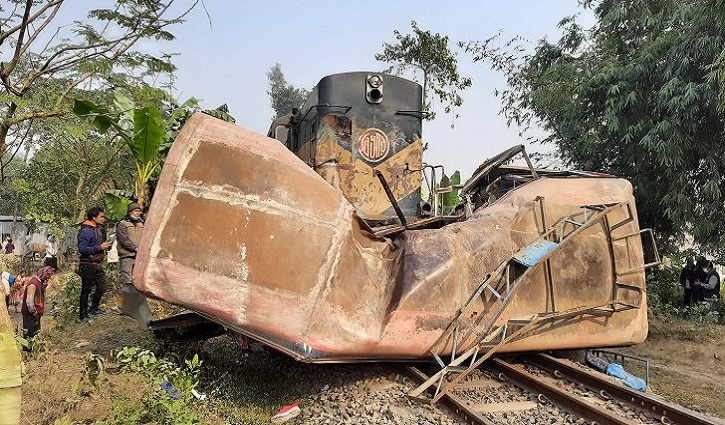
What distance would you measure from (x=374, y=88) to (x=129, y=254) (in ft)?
13.2

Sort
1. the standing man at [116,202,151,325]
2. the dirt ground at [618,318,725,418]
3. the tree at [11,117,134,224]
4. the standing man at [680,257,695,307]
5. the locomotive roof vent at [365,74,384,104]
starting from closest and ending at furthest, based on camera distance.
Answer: the dirt ground at [618,318,725,418] → the standing man at [116,202,151,325] → the locomotive roof vent at [365,74,384,104] → the standing man at [680,257,695,307] → the tree at [11,117,134,224]

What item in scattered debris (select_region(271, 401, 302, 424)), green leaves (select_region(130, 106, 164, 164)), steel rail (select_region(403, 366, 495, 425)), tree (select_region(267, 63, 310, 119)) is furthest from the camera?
tree (select_region(267, 63, 310, 119))

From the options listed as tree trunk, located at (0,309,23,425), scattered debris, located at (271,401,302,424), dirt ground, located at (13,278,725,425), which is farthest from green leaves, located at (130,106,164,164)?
tree trunk, located at (0,309,23,425)

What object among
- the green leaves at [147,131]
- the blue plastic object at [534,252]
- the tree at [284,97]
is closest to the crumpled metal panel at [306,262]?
the blue plastic object at [534,252]

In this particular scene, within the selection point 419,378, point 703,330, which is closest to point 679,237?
point 703,330

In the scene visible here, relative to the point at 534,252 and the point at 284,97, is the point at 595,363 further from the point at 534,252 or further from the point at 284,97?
the point at 284,97

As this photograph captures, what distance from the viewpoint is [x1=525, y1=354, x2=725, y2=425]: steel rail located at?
4355 mm

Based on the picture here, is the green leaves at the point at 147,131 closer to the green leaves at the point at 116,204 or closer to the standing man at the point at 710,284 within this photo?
the green leaves at the point at 116,204

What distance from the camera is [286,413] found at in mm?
4617

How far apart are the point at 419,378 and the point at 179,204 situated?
8.43 ft

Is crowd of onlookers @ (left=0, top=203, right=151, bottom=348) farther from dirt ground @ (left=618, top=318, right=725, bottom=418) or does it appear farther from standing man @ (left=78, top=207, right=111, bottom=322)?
dirt ground @ (left=618, top=318, right=725, bottom=418)

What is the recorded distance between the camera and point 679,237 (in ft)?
38.7

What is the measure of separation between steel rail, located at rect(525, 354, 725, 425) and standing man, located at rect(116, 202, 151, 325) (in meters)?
4.43

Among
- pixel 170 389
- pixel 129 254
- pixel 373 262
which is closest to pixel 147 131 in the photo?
pixel 129 254
